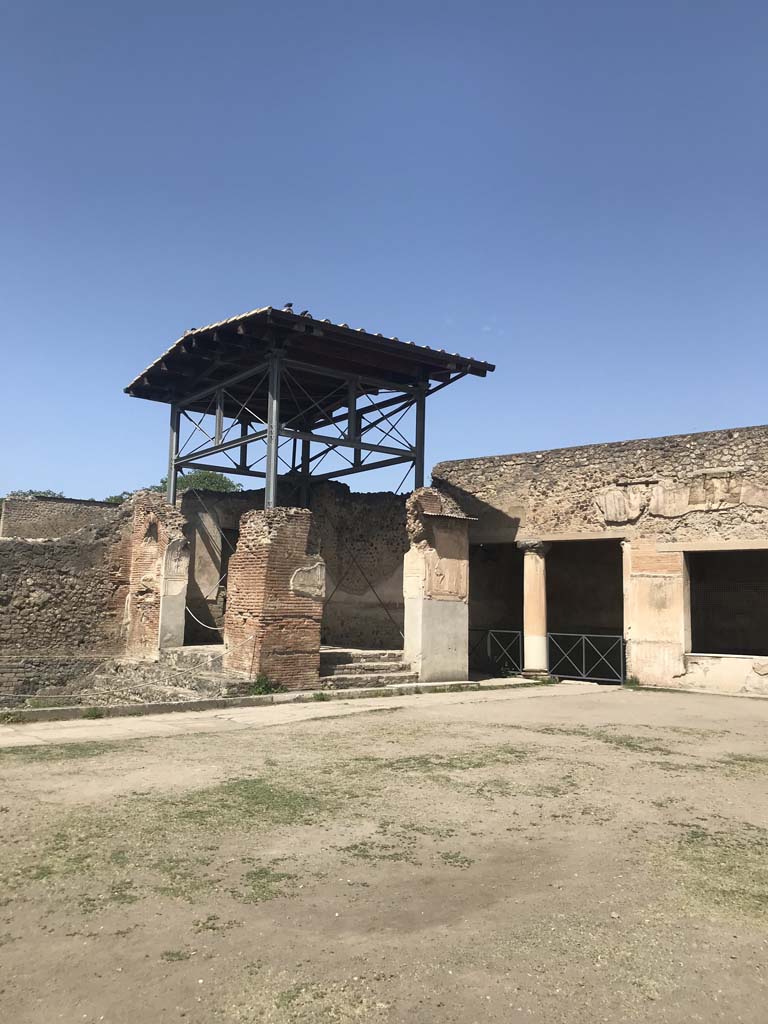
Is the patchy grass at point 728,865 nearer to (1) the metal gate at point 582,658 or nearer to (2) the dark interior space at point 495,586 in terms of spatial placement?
(1) the metal gate at point 582,658

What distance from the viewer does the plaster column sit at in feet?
50.8

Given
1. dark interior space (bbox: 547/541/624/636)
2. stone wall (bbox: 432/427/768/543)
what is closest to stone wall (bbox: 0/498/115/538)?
stone wall (bbox: 432/427/768/543)

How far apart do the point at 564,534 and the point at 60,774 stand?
37.0 feet

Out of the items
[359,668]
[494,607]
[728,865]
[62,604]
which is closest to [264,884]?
[728,865]

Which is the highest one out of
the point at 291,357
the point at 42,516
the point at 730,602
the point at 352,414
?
the point at 291,357

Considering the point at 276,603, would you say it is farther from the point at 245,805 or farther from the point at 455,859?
the point at 455,859

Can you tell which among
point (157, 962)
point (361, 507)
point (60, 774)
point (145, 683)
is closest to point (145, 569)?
point (145, 683)

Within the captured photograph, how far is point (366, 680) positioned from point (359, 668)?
0.47 m

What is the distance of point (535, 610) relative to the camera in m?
15.7

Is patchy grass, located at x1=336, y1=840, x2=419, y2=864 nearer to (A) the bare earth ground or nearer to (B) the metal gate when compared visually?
(A) the bare earth ground

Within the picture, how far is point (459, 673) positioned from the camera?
14359 mm

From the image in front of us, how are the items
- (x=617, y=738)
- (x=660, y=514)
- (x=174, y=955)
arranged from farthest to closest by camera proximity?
(x=660, y=514) → (x=617, y=738) → (x=174, y=955)

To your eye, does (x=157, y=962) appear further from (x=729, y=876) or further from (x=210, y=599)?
(x=210, y=599)

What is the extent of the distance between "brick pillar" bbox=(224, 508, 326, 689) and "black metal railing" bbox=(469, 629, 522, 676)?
6.59m
